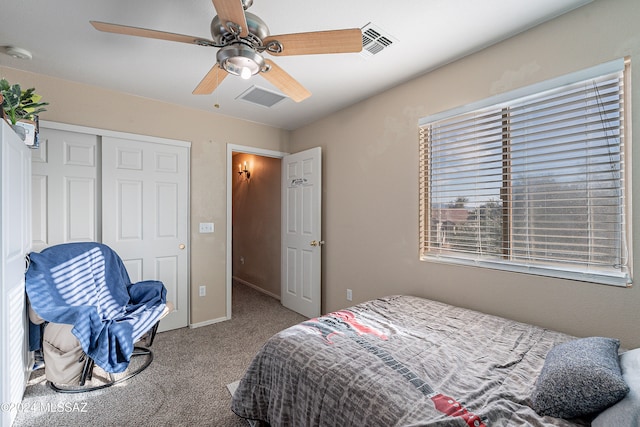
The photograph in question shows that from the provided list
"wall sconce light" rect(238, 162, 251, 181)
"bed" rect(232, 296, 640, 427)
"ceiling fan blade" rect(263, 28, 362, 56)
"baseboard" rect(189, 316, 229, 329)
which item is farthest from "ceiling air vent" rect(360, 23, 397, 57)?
"wall sconce light" rect(238, 162, 251, 181)

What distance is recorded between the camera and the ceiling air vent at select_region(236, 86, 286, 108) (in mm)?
2787

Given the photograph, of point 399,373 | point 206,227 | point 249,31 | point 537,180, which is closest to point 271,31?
point 249,31

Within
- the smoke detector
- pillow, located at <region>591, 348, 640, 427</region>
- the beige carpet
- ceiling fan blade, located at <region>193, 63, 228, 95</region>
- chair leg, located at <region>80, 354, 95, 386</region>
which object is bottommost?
the beige carpet

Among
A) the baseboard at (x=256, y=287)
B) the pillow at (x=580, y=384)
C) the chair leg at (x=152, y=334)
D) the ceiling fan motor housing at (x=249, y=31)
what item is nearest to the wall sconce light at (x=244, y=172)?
the baseboard at (x=256, y=287)

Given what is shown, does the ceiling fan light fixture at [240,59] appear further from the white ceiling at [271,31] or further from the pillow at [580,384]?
the pillow at [580,384]

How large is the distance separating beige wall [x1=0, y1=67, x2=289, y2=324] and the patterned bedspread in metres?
1.97

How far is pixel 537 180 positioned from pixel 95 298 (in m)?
3.37

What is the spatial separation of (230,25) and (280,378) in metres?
1.74

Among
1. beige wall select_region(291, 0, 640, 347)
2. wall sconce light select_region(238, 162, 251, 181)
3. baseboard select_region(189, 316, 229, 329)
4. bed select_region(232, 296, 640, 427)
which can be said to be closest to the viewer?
bed select_region(232, 296, 640, 427)

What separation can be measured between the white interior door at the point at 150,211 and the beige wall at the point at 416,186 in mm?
1629

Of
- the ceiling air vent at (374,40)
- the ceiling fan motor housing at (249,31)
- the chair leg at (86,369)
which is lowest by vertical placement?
the chair leg at (86,369)

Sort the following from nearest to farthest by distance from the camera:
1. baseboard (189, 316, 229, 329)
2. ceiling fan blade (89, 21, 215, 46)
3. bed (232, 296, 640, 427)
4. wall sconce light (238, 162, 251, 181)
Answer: bed (232, 296, 640, 427) < ceiling fan blade (89, 21, 215, 46) < baseboard (189, 316, 229, 329) < wall sconce light (238, 162, 251, 181)

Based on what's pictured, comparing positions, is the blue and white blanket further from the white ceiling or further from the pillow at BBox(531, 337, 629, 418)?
the pillow at BBox(531, 337, 629, 418)

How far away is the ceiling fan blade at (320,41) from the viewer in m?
1.35
